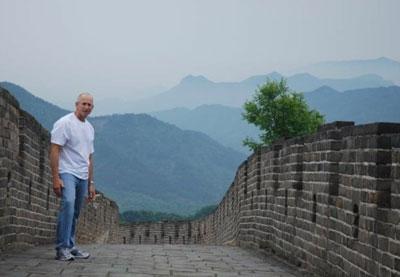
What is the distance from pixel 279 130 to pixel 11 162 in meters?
51.1

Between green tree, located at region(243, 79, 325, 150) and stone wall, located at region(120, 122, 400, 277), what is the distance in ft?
150

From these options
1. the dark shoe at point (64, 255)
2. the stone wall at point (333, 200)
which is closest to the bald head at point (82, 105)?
the dark shoe at point (64, 255)

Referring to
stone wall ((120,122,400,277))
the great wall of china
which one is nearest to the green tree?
the great wall of china

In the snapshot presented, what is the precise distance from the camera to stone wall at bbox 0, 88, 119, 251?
8734mm

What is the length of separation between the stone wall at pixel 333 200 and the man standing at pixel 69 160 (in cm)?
261

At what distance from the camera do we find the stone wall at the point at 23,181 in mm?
8734

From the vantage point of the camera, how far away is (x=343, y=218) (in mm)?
7023

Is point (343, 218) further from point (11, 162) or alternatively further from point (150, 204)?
point (150, 204)

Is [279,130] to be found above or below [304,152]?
above

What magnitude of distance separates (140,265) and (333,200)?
2319 millimetres

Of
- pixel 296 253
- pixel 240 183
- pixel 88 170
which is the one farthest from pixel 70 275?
pixel 240 183

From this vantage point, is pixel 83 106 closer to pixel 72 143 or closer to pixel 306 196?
pixel 72 143

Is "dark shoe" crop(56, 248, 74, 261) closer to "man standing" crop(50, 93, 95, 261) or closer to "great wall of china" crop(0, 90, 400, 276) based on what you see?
"man standing" crop(50, 93, 95, 261)

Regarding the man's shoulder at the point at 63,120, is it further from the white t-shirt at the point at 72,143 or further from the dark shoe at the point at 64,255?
the dark shoe at the point at 64,255
